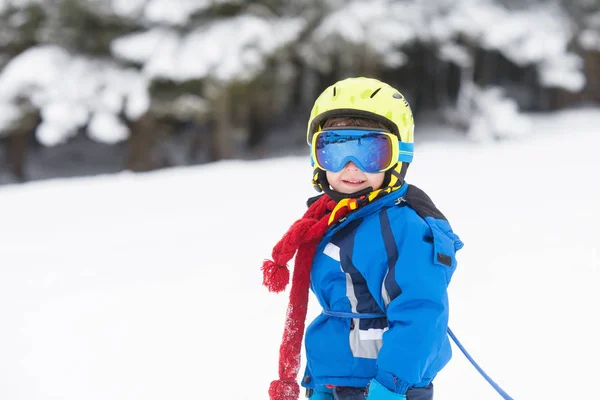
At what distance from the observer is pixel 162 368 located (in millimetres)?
3645

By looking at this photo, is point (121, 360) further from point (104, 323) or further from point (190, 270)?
point (190, 270)

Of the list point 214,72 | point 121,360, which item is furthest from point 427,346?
point 214,72

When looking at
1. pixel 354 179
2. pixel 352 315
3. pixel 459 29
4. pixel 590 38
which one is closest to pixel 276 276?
pixel 352 315

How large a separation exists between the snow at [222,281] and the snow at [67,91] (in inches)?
43.4

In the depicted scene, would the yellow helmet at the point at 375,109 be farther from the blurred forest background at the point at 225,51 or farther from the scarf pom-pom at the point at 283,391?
the blurred forest background at the point at 225,51

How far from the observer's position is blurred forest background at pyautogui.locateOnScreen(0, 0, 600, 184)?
8.59 m

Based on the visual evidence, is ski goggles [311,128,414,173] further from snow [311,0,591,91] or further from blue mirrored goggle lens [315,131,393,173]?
snow [311,0,591,91]

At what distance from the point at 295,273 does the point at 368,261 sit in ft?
0.85

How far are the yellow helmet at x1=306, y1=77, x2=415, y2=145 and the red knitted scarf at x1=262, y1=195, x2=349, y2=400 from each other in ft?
0.86

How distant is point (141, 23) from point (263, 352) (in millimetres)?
6661

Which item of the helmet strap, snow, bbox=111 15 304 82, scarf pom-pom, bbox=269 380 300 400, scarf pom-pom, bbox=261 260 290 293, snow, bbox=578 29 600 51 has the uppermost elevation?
snow, bbox=578 29 600 51

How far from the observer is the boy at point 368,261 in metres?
1.54

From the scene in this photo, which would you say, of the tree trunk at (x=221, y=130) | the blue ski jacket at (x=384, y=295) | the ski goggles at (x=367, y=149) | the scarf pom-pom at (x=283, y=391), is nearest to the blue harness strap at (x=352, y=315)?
the blue ski jacket at (x=384, y=295)

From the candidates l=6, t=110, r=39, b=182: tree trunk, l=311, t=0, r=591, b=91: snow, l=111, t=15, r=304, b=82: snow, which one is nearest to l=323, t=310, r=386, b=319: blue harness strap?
l=111, t=15, r=304, b=82: snow
